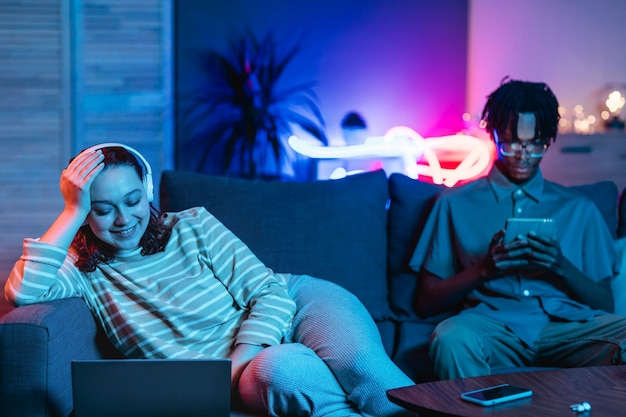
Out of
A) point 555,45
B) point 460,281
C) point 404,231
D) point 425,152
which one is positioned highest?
point 555,45

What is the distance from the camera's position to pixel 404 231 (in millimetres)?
2654

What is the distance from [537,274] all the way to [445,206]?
35 cm

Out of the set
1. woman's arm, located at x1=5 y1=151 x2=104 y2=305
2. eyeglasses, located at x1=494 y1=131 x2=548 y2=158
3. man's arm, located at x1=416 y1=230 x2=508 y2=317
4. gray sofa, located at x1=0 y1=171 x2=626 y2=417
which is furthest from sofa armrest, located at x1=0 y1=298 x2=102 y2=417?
eyeglasses, located at x1=494 y1=131 x2=548 y2=158

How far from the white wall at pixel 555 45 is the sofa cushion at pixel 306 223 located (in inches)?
117

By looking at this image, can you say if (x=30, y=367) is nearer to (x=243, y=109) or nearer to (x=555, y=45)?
(x=243, y=109)

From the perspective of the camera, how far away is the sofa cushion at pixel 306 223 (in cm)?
Result: 251

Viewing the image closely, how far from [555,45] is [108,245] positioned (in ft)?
13.3

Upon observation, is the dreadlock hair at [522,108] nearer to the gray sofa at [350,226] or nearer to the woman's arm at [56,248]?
the gray sofa at [350,226]

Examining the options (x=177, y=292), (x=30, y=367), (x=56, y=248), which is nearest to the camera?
(x=30, y=367)

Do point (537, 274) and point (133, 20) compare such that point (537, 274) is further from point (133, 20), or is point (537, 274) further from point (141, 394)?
point (133, 20)

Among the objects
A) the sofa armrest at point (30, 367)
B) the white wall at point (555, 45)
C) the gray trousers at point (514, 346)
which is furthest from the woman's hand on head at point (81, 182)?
the white wall at point (555, 45)

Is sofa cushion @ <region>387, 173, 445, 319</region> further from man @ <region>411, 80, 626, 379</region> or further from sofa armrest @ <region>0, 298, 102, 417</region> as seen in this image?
sofa armrest @ <region>0, 298, 102, 417</region>

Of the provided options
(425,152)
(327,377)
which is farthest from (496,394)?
(425,152)

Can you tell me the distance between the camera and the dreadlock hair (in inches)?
98.0
